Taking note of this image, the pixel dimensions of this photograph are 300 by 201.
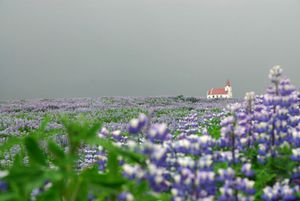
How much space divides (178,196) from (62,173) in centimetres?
77

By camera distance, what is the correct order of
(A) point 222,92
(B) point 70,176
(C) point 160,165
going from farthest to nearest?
(A) point 222,92 → (C) point 160,165 → (B) point 70,176

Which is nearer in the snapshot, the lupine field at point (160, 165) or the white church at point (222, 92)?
the lupine field at point (160, 165)

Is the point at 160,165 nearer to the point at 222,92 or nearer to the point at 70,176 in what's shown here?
the point at 70,176

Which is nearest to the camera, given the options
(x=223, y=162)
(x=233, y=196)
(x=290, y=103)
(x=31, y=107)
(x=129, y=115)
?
(x=233, y=196)

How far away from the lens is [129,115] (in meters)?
19.3

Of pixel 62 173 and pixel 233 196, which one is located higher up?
pixel 62 173

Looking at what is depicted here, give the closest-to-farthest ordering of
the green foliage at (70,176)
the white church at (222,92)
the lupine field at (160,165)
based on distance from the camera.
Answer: the green foliage at (70,176)
the lupine field at (160,165)
the white church at (222,92)

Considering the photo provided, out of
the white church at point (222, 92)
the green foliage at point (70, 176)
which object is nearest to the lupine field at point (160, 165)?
the green foliage at point (70, 176)

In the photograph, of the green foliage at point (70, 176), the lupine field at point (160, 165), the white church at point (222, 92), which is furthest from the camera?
the white church at point (222, 92)

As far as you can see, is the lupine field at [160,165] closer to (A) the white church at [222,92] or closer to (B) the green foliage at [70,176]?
(B) the green foliage at [70,176]

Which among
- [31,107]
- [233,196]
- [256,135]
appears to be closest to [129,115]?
[31,107]

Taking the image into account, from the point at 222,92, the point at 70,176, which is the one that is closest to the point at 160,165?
the point at 70,176

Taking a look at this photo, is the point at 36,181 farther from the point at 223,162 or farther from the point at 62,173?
the point at 223,162

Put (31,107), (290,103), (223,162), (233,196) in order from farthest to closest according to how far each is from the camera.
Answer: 1. (31,107)
2. (290,103)
3. (223,162)
4. (233,196)
